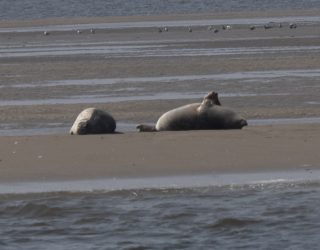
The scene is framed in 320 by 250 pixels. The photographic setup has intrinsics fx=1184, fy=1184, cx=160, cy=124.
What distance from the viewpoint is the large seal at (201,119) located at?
13.3 m

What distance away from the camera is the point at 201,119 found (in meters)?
13.4

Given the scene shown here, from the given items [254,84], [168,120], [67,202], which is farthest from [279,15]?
[67,202]

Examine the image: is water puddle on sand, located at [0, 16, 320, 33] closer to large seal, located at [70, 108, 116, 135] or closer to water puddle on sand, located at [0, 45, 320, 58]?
water puddle on sand, located at [0, 45, 320, 58]

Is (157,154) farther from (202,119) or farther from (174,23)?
(174,23)

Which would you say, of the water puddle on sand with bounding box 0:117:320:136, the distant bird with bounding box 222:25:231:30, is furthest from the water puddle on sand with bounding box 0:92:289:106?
the distant bird with bounding box 222:25:231:30

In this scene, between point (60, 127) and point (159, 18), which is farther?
point (159, 18)

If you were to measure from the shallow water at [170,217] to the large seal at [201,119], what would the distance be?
260cm

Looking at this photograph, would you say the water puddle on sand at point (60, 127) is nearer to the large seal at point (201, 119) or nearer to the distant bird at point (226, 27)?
the large seal at point (201, 119)

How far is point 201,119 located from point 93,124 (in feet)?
4.03

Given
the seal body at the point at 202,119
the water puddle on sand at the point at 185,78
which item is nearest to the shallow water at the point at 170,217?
the seal body at the point at 202,119

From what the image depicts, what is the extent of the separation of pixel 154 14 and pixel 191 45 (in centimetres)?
2069

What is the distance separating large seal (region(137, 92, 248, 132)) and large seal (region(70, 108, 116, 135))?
15.2 inches

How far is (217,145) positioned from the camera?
480 inches

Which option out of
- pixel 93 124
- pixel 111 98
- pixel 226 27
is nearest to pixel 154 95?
pixel 111 98
